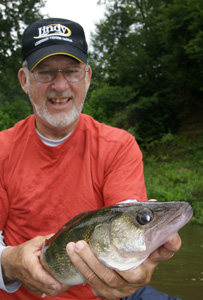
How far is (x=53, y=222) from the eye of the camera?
2.49 metres

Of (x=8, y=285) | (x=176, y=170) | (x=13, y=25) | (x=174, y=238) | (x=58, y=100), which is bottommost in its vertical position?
(x=176, y=170)

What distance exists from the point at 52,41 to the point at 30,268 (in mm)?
1696

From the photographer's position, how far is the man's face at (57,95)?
2.63m

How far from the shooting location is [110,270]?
182cm

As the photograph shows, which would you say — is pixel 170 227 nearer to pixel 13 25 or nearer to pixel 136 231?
pixel 136 231

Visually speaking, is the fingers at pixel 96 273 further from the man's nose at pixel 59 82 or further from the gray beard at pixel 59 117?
the man's nose at pixel 59 82

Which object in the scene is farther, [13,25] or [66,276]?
[13,25]

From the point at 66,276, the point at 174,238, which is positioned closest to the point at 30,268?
the point at 66,276

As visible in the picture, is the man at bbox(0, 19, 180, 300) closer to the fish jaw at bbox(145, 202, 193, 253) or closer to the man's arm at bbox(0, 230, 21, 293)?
the man's arm at bbox(0, 230, 21, 293)

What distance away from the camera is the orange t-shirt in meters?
2.47

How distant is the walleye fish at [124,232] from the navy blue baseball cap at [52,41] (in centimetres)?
135

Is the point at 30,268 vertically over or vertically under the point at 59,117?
under

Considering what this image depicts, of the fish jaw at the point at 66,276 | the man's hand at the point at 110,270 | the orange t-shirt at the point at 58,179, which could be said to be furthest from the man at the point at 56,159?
the man's hand at the point at 110,270

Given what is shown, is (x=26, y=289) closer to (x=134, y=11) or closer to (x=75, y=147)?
(x=75, y=147)
